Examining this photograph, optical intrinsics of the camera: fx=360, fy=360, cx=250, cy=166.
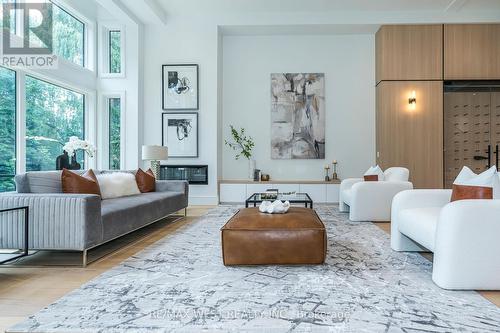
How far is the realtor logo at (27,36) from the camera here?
4.38m

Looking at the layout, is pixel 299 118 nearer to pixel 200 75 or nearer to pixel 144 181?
pixel 200 75

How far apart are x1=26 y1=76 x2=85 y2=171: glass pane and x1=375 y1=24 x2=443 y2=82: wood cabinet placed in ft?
17.8

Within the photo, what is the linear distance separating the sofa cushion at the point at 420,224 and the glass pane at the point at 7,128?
14.6 feet

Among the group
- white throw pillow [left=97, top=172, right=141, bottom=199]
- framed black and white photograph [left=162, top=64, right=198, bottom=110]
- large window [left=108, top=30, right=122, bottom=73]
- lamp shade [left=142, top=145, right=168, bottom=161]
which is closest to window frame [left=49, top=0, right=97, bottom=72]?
large window [left=108, top=30, right=122, bottom=73]

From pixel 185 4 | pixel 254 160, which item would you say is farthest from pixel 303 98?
pixel 185 4

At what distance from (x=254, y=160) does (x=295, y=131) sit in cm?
98

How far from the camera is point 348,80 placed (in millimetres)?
6992

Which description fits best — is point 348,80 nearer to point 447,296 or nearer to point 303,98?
point 303,98

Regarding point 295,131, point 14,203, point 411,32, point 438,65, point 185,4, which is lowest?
point 14,203

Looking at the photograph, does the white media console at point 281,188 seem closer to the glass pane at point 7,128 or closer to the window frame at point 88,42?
the window frame at point 88,42

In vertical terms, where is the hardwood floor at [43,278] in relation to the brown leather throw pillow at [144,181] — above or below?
below

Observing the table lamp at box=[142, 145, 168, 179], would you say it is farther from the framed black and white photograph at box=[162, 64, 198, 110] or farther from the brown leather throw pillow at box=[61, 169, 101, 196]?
the brown leather throw pillow at box=[61, 169, 101, 196]

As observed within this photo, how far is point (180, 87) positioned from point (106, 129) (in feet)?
5.24

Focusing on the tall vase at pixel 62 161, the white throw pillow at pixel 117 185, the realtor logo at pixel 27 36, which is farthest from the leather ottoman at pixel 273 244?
the realtor logo at pixel 27 36
